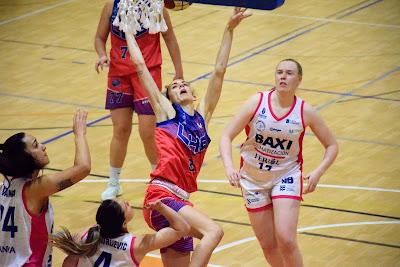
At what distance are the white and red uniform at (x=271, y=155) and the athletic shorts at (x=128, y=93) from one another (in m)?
2.22

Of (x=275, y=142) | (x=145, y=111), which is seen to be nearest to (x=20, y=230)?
(x=275, y=142)

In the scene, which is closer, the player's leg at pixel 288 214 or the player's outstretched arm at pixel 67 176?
the player's outstretched arm at pixel 67 176

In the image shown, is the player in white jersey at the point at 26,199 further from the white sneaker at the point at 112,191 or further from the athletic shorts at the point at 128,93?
the white sneaker at the point at 112,191

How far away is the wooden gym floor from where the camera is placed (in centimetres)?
987

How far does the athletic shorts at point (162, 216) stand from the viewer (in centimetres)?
750

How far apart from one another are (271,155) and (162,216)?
1.10 m

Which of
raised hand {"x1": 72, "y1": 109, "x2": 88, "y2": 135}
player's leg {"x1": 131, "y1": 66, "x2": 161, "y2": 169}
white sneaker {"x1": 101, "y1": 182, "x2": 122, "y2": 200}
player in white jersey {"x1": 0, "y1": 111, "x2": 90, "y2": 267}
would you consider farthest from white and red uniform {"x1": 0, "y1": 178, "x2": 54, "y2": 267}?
white sneaker {"x1": 101, "y1": 182, "x2": 122, "y2": 200}

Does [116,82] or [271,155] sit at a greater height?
[271,155]

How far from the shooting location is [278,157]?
802 centimetres

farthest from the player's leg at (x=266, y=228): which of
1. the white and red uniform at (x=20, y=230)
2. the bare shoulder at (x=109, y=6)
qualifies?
the bare shoulder at (x=109, y=6)

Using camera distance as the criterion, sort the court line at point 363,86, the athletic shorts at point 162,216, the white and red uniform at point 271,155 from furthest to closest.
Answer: the court line at point 363,86, the white and red uniform at point 271,155, the athletic shorts at point 162,216

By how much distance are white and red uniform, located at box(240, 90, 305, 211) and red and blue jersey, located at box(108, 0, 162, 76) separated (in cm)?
233

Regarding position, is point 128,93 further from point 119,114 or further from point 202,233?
point 202,233

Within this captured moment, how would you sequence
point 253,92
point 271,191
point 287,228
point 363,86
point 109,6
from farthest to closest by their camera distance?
1. point 363,86
2. point 253,92
3. point 109,6
4. point 271,191
5. point 287,228
